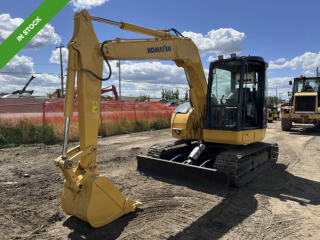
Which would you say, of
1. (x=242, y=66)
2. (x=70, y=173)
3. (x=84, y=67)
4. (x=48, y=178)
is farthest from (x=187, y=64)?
(x=48, y=178)

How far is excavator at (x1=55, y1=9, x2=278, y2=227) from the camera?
371 cm

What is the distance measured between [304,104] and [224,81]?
10.5m

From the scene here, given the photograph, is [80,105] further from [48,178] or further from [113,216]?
[48,178]

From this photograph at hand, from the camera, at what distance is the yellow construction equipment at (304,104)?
13.8m

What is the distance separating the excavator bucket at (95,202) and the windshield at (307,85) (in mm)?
14667

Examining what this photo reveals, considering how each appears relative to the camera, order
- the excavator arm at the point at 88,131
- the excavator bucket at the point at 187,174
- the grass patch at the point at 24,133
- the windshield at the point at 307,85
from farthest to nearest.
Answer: the windshield at the point at 307,85 < the grass patch at the point at 24,133 < the excavator bucket at the point at 187,174 < the excavator arm at the point at 88,131

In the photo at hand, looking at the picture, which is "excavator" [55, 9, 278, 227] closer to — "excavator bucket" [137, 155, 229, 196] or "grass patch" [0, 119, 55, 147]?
"excavator bucket" [137, 155, 229, 196]

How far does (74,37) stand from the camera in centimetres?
371

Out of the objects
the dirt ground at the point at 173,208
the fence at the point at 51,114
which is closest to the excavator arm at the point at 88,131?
the dirt ground at the point at 173,208

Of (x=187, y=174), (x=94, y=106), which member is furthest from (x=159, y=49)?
(x=187, y=174)

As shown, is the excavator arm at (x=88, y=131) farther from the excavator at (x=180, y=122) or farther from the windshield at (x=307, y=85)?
the windshield at (x=307, y=85)

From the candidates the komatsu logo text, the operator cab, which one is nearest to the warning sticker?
the komatsu logo text

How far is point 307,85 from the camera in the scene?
1498cm

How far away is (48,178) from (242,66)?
17.0ft
